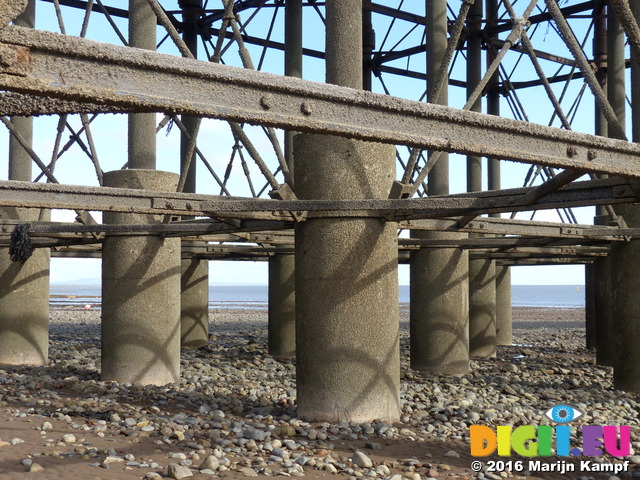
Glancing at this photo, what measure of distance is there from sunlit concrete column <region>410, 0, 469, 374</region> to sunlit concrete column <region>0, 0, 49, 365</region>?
6562 mm

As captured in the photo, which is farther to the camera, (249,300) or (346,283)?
(249,300)

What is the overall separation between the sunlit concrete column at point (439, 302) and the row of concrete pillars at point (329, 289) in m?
0.02

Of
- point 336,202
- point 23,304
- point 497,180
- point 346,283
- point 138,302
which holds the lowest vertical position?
point 23,304

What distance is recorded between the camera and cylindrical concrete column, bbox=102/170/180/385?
1035cm

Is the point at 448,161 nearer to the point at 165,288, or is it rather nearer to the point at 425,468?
the point at 165,288

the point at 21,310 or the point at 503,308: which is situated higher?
the point at 21,310

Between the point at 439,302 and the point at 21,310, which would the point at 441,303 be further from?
the point at 21,310

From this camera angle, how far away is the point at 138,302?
1035 cm

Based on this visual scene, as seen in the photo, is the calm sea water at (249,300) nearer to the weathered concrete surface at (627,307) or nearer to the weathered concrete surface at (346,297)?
the weathered concrete surface at (627,307)

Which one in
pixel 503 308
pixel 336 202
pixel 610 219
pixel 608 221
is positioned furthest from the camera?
pixel 503 308

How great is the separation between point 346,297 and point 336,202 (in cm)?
99

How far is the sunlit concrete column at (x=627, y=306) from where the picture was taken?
1084 cm

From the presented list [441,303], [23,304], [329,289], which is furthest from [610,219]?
[23,304]

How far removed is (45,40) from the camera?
3.00 metres
